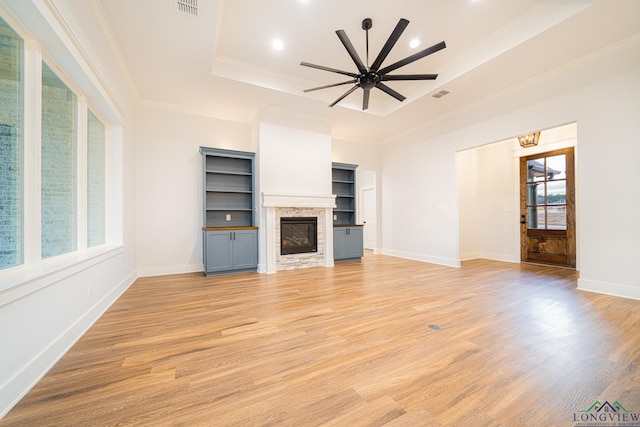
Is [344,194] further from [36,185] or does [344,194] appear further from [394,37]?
[36,185]

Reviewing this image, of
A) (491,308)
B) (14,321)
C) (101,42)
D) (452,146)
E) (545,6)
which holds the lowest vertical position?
(491,308)

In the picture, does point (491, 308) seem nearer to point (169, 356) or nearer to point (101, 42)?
point (169, 356)

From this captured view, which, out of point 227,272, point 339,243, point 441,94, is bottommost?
point 227,272

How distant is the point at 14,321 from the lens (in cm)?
147

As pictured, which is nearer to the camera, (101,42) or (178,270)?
(101,42)

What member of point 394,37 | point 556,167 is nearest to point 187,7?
point 394,37

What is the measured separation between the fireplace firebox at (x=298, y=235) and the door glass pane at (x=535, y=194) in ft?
15.9

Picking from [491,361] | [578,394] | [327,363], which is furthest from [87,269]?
[578,394]

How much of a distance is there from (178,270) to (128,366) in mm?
3365

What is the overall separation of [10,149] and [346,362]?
2.74 meters

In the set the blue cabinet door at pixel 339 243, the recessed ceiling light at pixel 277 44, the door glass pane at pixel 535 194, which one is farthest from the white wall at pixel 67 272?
the door glass pane at pixel 535 194

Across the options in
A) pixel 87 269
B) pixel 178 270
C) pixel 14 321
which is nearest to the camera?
pixel 14 321

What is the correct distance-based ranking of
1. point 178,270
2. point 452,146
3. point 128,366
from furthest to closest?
point 452,146, point 178,270, point 128,366

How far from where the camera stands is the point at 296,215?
532cm
